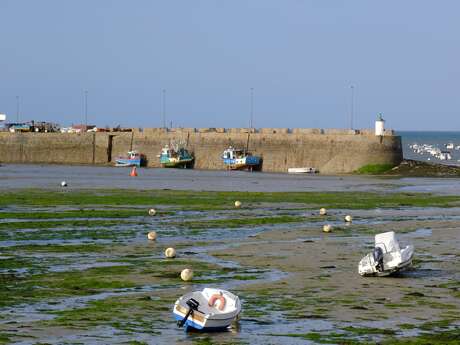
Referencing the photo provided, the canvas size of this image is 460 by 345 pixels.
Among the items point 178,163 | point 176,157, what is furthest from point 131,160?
point 178,163

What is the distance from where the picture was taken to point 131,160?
87875 millimetres

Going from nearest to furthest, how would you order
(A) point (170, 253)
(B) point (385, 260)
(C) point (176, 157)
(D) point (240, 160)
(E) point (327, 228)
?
(B) point (385, 260) < (A) point (170, 253) < (E) point (327, 228) < (D) point (240, 160) < (C) point (176, 157)

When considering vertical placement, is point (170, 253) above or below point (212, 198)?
below

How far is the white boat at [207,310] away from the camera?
53.9 ft

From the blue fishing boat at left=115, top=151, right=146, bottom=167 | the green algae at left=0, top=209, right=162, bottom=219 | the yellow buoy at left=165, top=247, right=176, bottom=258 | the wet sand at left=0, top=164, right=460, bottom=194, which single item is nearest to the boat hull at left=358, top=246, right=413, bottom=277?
the yellow buoy at left=165, top=247, right=176, bottom=258

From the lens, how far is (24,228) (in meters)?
31.4

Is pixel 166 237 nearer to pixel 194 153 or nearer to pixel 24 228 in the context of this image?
pixel 24 228

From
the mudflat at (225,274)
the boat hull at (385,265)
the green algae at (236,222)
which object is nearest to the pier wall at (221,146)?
the mudflat at (225,274)

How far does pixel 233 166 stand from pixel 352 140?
9.78 meters

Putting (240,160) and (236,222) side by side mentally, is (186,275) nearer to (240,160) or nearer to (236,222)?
(236,222)

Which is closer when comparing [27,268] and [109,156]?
[27,268]

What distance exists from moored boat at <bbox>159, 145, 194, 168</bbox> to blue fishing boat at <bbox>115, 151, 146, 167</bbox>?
2.15 m

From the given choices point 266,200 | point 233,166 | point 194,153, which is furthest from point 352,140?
point 266,200

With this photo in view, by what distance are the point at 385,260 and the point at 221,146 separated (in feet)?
207
